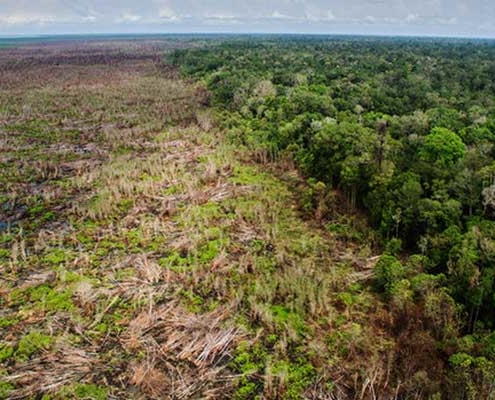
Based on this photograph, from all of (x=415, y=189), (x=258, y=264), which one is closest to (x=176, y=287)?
(x=258, y=264)

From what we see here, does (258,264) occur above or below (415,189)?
below

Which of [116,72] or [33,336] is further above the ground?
[116,72]

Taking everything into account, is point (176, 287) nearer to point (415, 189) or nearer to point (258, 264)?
point (258, 264)

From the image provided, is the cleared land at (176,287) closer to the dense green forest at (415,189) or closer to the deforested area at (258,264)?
the deforested area at (258,264)

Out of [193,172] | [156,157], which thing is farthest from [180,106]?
[193,172]

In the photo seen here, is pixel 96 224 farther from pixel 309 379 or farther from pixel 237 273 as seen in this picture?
pixel 309 379
